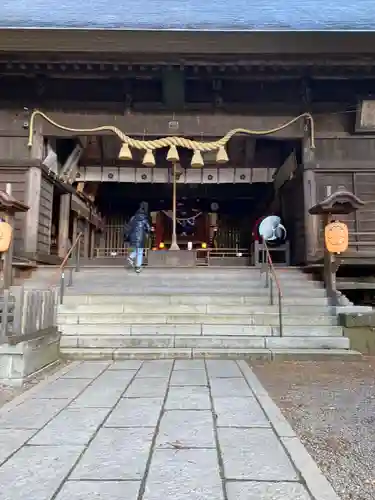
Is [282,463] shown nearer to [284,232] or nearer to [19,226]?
[19,226]

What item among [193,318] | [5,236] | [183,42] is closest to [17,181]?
[5,236]

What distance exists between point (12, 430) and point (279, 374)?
310 cm

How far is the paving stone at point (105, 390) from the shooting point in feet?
10.5

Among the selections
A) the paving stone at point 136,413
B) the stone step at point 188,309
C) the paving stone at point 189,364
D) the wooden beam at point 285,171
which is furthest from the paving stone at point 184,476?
the wooden beam at point 285,171

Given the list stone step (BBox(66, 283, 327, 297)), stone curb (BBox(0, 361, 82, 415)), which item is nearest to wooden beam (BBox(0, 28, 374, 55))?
stone step (BBox(66, 283, 327, 297))

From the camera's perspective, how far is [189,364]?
4980 mm

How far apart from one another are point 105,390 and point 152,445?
4.99ft

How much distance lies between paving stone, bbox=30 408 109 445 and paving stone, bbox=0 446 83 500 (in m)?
0.12

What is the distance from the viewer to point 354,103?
9.30 metres

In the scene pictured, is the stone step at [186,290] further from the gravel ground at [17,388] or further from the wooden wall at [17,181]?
the gravel ground at [17,388]

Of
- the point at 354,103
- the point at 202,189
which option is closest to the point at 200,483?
the point at 354,103

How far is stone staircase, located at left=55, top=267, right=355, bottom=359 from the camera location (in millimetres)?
5617

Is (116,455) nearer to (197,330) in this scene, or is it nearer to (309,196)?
(197,330)

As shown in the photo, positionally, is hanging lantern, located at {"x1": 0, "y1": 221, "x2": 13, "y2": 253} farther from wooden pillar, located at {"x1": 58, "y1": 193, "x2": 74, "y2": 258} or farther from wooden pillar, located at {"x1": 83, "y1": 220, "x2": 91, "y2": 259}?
wooden pillar, located at {"x1": 83, "y1": 220, "x2": 91, "y2": 259}
